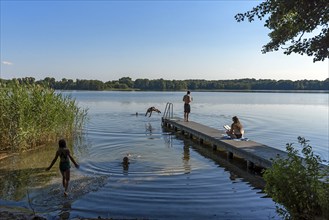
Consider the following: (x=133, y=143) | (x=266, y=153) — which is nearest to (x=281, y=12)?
(x=266, y=153)

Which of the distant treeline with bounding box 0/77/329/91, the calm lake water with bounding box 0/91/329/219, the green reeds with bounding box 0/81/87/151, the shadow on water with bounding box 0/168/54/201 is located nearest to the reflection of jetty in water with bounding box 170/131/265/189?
the calm lake water with bounding box 0/91/329/219

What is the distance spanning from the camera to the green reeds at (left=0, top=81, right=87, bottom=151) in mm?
13977

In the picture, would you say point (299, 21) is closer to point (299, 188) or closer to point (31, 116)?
point (299, 188)

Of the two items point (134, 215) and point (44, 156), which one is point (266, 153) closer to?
point (134, 215)

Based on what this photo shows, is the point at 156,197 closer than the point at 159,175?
Yes

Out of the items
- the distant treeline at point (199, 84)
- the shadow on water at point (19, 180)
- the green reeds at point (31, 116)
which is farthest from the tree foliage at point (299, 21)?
the distant treeline at point (199, 84)

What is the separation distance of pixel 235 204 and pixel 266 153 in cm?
385

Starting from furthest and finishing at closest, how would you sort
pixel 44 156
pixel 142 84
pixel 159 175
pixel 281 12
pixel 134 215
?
pixel 142 84 < pixel 44 156 < pixel 159 175 < pixel 134 215 < pixel 281 12

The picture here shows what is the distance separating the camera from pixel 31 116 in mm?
14906

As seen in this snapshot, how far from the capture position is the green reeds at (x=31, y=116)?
1398 cm

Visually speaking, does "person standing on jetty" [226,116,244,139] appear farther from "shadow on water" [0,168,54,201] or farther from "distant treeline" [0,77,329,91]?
"distant treeline" [0,77,329,91]

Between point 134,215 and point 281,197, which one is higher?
point 281,197

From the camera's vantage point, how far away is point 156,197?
919 cm

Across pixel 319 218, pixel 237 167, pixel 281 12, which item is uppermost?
pixel 281 12
